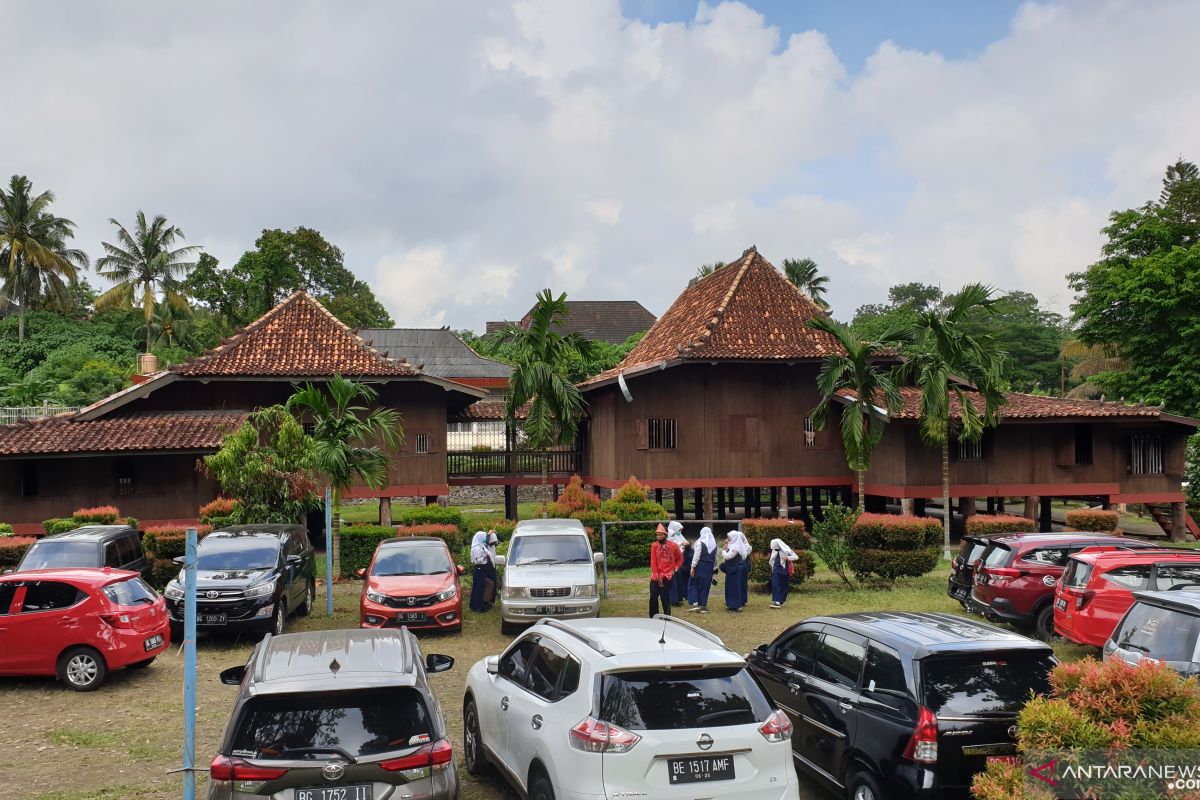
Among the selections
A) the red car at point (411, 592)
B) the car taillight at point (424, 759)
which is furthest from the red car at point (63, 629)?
the car taillight at point (424, 759)

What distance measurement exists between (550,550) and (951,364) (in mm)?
13696

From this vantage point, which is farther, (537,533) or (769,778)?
(537,533)

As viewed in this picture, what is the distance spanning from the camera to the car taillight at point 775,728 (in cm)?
684

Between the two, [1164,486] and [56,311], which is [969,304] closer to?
[1164,486]

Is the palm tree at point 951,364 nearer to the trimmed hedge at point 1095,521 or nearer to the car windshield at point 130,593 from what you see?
the trimmed hedge at point 1095,521

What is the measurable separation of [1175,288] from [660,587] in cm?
3238

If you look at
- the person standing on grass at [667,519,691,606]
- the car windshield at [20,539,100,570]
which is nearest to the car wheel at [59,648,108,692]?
the car windshield at [20,539,100,570]

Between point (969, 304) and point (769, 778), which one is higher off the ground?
point (969, 304)

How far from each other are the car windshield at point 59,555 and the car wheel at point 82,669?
4.62 meters

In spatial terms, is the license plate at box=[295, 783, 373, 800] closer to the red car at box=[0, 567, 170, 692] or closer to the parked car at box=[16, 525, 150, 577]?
the red car at box=[0, 567, 170, 692]

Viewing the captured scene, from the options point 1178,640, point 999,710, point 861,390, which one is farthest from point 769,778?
point 861,390

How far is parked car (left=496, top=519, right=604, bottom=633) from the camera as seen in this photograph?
655 inches

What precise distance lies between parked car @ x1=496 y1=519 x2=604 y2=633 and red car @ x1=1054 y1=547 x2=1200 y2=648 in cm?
702

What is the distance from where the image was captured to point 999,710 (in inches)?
296
